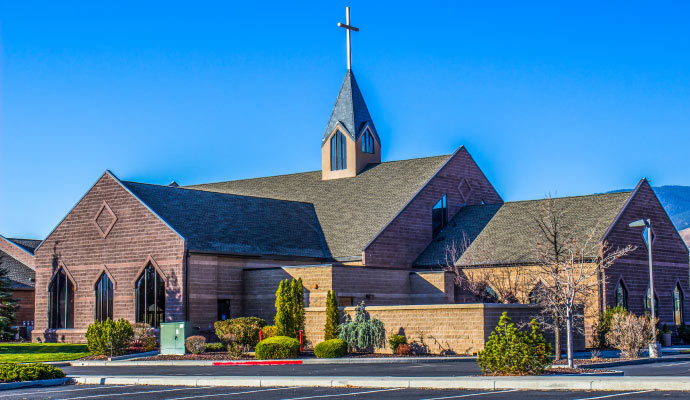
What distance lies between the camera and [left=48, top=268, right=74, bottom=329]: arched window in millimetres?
47656

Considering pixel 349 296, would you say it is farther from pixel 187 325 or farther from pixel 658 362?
pixel 658 362

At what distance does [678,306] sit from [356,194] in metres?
19.0

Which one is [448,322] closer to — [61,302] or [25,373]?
[25,373]

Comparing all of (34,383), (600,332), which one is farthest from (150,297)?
(600,332)

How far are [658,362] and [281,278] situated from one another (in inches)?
728

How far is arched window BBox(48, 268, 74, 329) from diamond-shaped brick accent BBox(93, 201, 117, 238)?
3.47 metres

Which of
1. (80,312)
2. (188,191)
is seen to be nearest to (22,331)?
(80,312)

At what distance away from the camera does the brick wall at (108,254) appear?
4334 cm

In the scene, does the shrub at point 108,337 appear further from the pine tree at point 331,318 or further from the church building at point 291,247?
the pine tree at point 331,318

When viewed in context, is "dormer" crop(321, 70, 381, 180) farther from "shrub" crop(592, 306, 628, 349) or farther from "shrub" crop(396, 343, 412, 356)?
"shrub" crop(396, 343, 412, 356)

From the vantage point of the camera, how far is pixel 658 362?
3300 cm

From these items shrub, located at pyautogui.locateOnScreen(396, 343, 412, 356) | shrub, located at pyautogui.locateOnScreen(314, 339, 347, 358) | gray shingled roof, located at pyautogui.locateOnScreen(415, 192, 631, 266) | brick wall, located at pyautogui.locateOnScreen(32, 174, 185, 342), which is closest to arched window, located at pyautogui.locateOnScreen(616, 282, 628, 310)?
gray shingled roof, located at pyautogui.locateOnScreen(415, 192, 631, 266)

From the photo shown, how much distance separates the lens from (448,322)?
35844 mm

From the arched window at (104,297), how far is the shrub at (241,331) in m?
9.47
